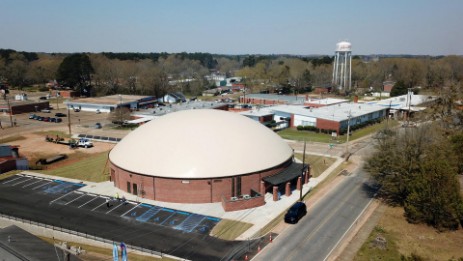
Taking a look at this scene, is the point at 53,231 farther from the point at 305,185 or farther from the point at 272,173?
the point at 305,185

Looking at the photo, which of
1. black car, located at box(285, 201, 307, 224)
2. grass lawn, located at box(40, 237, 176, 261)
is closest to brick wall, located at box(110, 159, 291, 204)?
black car, located at box(285, 201, 307, 224)

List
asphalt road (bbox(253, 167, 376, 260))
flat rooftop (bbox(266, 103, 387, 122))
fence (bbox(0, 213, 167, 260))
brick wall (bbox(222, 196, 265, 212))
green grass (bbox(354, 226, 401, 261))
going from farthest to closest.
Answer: flat rooftop (bbox(266, 103, 387, 122)) → brick wall (bbox(222, 196, 265, 212)) → fence (bbox(0, 213, 167, 260)) → asphalt road (bbox(253, 167, 376, 260)) → green grass (bbox(354, 226, 401, 261))

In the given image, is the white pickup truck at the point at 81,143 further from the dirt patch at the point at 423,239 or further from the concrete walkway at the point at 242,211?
the dirt patch at the point at 423,239

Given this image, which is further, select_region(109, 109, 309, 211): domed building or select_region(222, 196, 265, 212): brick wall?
select_region(109, 109, 309, 211): domed building

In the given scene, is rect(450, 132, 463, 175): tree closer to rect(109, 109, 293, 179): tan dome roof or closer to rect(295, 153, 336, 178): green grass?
rect(295, 153, 336, 178): green grass

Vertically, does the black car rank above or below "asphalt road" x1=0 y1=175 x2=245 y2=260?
above

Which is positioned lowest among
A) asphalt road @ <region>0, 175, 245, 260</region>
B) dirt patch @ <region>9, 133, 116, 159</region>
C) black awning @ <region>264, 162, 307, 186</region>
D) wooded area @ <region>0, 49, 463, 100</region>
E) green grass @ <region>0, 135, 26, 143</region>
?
asphalt road @ <region>0, 175, 245, 260</region>

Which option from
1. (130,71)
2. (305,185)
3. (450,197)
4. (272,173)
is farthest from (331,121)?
(130,71)
